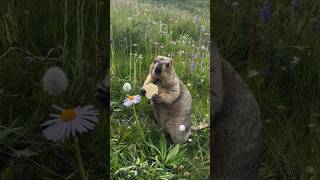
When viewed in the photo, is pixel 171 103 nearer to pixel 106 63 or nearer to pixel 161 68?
pixel 161 68

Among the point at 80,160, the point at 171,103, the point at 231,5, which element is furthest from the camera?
the point at 231,5

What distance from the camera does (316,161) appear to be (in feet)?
8.51

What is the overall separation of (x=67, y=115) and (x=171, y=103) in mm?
393

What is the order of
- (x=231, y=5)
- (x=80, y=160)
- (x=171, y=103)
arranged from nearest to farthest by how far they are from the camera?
(x=80, y=160) < (x=171, y=103) < (x=231, y=5)

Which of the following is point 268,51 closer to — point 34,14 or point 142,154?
point 142,154

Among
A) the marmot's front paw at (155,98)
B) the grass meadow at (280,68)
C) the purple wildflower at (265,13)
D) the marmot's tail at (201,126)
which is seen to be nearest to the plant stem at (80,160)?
the marmot's front paw at (155,98)

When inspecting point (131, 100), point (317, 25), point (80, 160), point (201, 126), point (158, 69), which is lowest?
point (80, 160)

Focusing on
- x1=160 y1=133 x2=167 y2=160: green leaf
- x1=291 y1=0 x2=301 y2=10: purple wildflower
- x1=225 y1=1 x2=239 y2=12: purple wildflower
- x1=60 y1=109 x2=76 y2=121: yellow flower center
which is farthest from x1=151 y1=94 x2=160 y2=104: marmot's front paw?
x1=291 y1=0 x2=301 y2=10: purple wildflower

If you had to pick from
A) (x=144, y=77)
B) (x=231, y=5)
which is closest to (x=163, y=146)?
(x=144, y=77)

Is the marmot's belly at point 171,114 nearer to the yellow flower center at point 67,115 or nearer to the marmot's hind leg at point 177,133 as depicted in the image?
the marmot's hind leg at point 177,133

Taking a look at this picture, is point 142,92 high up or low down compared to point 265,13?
down

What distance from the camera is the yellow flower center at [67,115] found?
2.41 m

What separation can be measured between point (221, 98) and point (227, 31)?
31 cm

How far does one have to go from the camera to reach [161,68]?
7.77ft
